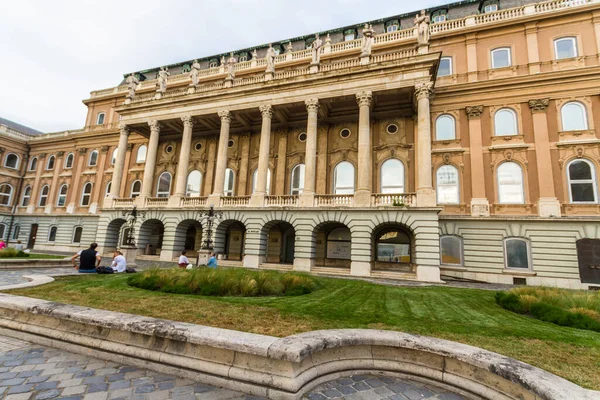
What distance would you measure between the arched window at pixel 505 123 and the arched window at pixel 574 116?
265 centimetres

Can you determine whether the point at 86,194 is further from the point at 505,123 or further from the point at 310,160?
the point at 505,123

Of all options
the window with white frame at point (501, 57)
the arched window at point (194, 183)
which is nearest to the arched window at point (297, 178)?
the arched window at point (194, 183)

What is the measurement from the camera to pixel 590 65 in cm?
1948

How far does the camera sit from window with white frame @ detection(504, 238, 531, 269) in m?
18.3

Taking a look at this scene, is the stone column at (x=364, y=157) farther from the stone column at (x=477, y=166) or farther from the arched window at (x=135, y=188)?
the arched window at (x=135, y=188)

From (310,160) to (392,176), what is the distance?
681cm

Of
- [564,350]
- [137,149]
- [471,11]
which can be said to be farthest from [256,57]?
[564,350]

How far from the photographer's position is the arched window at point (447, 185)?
68.2ft

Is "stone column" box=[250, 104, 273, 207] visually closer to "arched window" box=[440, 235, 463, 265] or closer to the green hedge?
"arched window" box=[440, 235, 463, 265]

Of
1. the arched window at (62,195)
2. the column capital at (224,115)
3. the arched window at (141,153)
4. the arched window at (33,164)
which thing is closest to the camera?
the column capital at (224,115)

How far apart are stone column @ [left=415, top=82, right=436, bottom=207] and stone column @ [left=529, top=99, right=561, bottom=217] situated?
284 inches

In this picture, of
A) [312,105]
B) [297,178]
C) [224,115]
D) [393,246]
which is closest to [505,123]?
[393,246]

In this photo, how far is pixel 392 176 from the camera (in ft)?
74.3

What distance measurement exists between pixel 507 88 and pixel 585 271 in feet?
42.4
